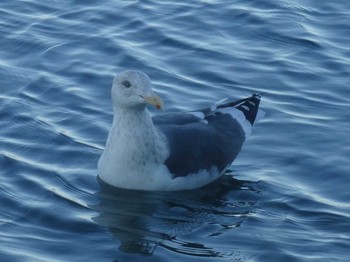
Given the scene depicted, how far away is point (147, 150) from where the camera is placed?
37.0 feet

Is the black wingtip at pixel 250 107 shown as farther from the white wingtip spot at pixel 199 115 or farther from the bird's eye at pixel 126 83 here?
the bird's eye at pixel 126 83

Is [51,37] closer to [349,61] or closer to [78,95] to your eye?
[78,95]

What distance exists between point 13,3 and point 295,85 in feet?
15.2

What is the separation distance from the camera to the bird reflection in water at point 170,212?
10211 mm

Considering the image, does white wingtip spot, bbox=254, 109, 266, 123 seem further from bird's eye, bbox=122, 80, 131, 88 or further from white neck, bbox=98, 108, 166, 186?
bird's eye, bbox=122, 80, 131, 88

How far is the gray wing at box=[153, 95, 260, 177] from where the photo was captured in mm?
11422

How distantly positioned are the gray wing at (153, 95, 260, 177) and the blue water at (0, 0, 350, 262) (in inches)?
9.4

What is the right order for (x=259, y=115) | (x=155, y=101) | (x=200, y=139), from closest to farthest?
(x=155, y=101)
(x=200, y=139)
(x=259, y=115)

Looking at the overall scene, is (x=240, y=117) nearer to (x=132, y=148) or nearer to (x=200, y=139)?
(x=200, y=139)

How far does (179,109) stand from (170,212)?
244 cm

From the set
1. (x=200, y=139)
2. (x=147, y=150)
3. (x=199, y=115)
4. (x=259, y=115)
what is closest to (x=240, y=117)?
(x=259, y=115)

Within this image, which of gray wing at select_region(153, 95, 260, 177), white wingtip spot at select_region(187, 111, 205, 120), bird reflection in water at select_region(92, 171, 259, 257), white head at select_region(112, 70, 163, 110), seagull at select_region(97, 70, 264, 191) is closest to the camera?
bird reflection in water at select_region(92, 171, 259, 257)

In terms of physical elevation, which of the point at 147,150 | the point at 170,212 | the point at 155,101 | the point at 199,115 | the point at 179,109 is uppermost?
the point at 155,101

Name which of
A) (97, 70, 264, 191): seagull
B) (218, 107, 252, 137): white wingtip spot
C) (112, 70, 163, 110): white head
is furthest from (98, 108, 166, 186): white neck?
(218, 107, 252, 137): white wingtip spot
